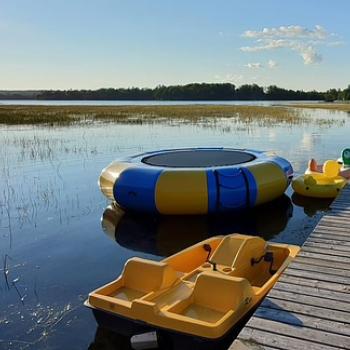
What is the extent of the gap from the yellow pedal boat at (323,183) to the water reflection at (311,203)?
0.28ft

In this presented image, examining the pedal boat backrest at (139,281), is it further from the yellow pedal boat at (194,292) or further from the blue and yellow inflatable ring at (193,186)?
the blue and yellow inflatable ring at (193,186)

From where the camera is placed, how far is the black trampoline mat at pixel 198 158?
869 cm

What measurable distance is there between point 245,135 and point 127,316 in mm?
17060

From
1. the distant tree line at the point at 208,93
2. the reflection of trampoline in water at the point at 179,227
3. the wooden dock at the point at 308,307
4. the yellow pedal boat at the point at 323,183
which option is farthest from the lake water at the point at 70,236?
the distant tree line at the point at 208,93

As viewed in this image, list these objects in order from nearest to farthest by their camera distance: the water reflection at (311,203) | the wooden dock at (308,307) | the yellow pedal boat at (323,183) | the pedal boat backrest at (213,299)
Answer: the wooden dock at (308,307)
the pedal boat backrest at (213,299)
the water reflection at (311,203)
the yellow pedal boat at (323,183)

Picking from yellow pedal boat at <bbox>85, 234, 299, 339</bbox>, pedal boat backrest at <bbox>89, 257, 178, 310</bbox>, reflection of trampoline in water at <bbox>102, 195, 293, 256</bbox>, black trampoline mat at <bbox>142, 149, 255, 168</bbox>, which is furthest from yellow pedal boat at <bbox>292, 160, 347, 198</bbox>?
pedal boat backrest at <bbox>89, 257, 178, 310</bbox>

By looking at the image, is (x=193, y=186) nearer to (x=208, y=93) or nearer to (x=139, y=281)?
(x=139, y=281)

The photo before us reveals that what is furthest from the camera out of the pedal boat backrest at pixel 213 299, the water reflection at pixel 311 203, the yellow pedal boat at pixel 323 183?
the yellow pedal boat at pixel 323 183

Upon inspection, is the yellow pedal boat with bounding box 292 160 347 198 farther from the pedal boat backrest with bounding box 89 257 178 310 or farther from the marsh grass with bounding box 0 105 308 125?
the marsh grass with bounding box 0 105 308 125

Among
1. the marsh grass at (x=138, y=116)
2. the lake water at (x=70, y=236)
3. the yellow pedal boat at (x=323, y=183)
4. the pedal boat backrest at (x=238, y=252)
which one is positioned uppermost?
the marsh grass at (x=138, y=116)

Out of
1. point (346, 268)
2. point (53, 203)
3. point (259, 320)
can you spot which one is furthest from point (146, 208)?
point (259, 320)

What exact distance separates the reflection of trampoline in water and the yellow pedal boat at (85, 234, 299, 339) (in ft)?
5.66

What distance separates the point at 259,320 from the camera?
3146mm

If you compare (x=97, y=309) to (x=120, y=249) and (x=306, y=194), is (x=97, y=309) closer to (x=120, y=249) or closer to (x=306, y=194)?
(x=120, y=249)
